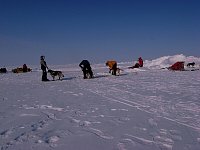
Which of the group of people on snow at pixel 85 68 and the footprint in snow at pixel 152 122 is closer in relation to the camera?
the footprint in snow at pixel 152 122

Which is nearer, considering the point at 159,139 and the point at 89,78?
the point at 159,139

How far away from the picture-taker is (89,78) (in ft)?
65.1

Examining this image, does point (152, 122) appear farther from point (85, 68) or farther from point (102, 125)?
point (85, 68)

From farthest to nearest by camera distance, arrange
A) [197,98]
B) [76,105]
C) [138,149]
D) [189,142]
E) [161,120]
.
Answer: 1. [197,98]
2. [76,105]
3. [161,120]
4. [189,142]
5. [138,149]

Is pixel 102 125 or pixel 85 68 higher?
pixel 85 68

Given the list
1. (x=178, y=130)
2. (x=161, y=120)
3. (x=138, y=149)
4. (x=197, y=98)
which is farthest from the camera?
(x=197, y=98)

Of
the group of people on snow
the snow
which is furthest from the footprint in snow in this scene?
the group of people on snow

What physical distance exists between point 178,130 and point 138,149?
134 centimetres

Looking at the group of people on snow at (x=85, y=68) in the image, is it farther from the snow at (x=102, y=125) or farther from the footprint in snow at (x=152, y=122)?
the footprint in snow at (x=152, y=122)

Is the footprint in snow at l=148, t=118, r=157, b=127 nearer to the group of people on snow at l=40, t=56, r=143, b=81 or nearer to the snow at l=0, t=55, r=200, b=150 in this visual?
the snow at l=0, t=55, r=200, b=150

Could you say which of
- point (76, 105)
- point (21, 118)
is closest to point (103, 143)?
point (21, 118)

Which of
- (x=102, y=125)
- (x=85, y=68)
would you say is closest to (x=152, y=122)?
(x=102, y=125)

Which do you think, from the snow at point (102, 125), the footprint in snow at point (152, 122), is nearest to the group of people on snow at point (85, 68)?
the snow at point (102, 125)

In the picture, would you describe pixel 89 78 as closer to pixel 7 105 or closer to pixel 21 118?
pixel 7 105
